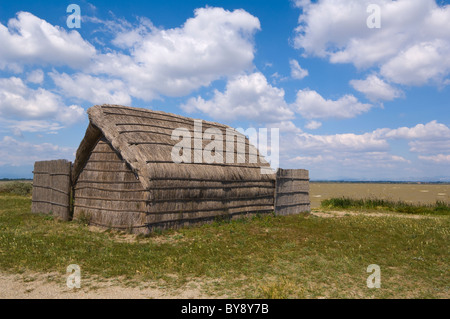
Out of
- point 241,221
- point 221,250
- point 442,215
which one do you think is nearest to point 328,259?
point 221,250

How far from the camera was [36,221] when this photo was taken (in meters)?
13.1

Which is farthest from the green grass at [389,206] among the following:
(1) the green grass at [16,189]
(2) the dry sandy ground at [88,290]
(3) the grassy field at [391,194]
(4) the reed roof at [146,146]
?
(1) the green grass at [16,189]

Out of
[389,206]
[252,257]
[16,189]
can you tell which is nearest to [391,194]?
[389,206]

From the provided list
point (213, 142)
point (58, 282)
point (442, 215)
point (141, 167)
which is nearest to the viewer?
point (58, 282)

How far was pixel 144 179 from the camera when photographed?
10.7 m

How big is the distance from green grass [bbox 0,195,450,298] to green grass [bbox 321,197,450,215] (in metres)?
8.77

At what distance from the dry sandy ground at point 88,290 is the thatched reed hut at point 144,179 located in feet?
13.9

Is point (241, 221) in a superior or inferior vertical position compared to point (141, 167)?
inferior

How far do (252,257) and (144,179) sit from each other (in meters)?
4.56

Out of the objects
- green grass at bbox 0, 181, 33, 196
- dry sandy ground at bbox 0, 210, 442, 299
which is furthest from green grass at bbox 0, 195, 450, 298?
green grass at bbox 0, 181, 33, 196

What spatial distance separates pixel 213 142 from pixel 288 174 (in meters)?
4.51

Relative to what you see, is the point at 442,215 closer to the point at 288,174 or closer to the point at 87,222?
the point at 288,174

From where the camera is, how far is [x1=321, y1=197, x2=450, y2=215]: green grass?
66.7ft

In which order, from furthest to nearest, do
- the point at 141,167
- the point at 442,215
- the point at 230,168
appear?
the point at 442,215 → the point at 230,168 → the point at 141,167
